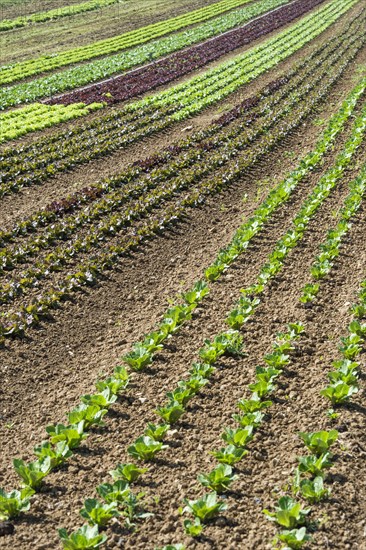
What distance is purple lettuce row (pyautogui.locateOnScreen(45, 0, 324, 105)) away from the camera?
23.9 metres

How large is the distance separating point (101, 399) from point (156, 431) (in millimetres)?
897

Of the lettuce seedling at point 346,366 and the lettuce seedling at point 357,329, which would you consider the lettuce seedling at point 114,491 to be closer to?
the lettuce seedling at point 346,366

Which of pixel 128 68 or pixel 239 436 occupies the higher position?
pixel 128 68

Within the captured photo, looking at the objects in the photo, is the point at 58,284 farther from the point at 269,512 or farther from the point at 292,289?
the point at 269,512

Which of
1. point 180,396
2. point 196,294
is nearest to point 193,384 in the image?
point 180,396

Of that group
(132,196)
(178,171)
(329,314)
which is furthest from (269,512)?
(178,171)

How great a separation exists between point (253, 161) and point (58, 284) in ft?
25.4

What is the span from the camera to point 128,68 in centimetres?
2941

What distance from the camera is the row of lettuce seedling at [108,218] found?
A: 11.1 metres

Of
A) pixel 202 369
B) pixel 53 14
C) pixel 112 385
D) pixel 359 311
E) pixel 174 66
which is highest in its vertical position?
pixel 53 14

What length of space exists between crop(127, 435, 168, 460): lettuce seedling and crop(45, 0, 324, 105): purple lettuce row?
61.0 feet

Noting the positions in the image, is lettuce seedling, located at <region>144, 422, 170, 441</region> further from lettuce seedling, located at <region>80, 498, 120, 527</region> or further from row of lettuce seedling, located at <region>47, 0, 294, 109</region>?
row of lettuce seedling, located at <region>47, 0, 294, 109</region>

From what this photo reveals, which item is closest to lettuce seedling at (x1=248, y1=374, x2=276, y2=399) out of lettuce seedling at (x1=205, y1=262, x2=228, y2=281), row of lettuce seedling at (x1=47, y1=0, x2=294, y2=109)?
lettuce seedling at (x1=205, y1=262, x2=228, y2=281)

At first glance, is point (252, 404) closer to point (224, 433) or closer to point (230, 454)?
point (224, 433)
